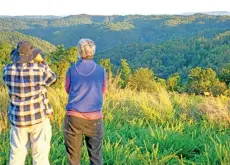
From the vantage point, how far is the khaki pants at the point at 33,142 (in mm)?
3535

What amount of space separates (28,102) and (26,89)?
0.40 ft

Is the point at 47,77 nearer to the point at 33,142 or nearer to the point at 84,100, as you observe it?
the point at 84,100

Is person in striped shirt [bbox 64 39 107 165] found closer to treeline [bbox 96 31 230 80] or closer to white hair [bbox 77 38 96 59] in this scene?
white hair [bbox 77 38 96 59]

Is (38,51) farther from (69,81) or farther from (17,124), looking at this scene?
(17,124)

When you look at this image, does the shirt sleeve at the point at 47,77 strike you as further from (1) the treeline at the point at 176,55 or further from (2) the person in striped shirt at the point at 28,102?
(1) the treeline at the point at 176,55

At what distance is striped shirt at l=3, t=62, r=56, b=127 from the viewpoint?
11.3ft

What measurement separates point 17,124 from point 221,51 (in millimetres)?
116373

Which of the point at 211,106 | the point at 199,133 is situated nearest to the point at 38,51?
the point at 199,133

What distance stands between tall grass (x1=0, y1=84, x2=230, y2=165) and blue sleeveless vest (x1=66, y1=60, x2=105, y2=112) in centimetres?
75

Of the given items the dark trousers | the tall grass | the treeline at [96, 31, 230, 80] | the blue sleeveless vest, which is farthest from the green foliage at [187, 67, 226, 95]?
the blue sleeveless vest

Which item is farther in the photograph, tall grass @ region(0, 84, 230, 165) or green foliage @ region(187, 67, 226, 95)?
green foliage @ region(187, 67, 226, 95)

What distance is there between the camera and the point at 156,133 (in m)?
4.78

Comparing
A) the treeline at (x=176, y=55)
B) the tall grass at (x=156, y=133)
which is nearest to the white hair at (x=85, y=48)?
the tall grass at (x=156, y=133)

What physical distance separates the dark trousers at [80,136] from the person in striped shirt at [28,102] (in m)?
0.21
